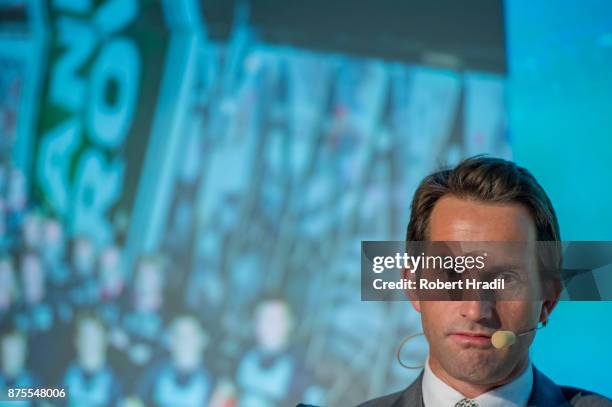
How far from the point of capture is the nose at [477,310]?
945mm

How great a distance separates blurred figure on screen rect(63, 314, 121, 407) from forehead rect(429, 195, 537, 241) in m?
1.33

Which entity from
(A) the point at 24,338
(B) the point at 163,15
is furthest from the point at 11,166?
(B) the point at 163,15

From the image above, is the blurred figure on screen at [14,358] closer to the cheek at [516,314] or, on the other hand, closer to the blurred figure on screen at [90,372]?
the blurred figure on screen at [90,372]

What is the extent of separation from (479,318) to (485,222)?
0.13m

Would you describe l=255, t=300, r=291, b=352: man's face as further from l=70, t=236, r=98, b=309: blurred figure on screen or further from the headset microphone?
the headset microphone

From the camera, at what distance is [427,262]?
1013mm

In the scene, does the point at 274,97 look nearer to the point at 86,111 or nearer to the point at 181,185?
the point at 181,185

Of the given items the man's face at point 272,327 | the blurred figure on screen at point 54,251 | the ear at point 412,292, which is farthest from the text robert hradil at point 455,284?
the blurred figure on screen at point 54,251

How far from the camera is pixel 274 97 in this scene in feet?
6.96

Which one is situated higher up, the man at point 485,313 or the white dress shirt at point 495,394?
the man at point 485,313

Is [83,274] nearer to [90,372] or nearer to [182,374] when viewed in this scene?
[90,372]

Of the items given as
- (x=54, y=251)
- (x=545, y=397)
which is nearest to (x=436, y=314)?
(x=545, y=397)

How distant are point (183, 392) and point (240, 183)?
62 centimetres

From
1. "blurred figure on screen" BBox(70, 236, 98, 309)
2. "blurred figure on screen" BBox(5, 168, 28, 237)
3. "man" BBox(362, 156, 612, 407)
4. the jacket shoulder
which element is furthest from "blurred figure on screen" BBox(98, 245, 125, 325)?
"man" BBox(362, 156, 612, 407)
